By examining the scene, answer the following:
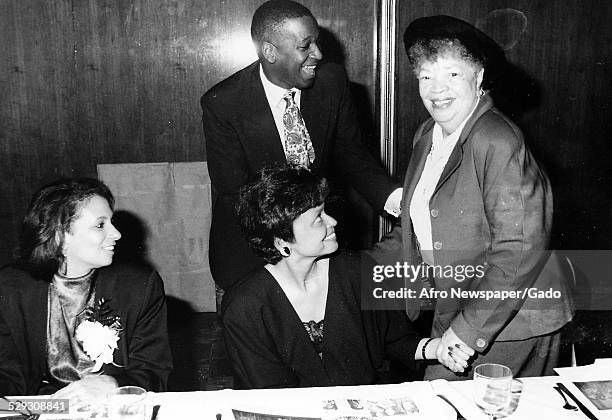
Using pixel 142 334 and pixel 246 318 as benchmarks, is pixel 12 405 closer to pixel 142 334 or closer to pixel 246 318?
pixel 142 334

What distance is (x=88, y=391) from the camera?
6.09ft

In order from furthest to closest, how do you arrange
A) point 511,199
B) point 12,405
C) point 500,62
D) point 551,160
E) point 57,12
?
point 551,160
point 57,12
point 500,62
point 511,199
point 12,405

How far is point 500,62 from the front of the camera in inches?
82.4

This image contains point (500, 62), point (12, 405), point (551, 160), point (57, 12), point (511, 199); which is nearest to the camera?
point (12, 405)

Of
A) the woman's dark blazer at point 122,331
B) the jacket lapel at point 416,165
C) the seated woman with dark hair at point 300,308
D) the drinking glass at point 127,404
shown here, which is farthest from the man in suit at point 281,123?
the drinking glass at point 127,404

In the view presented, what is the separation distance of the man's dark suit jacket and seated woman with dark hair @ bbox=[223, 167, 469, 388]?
0.64m

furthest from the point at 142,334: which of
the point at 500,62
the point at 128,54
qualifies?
the point at 128,54

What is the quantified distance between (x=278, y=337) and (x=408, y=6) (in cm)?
216

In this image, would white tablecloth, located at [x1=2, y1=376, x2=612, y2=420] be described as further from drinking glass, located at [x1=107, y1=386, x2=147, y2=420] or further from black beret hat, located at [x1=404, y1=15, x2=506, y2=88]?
black beret hat, located at [x1=404, y1=15, x2=506, y2=88]

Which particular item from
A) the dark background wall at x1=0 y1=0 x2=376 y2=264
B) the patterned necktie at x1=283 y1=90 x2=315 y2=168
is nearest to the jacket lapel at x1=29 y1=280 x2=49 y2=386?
the patterned necktie at x1=283 y1=90 x2=315 y2=168

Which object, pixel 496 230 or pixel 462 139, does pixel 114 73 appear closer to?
pixel 462 139

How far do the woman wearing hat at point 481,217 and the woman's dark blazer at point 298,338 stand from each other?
0.63 ft

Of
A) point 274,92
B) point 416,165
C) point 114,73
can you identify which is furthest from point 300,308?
point 114,73

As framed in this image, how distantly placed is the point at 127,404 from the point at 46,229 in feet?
2.47
